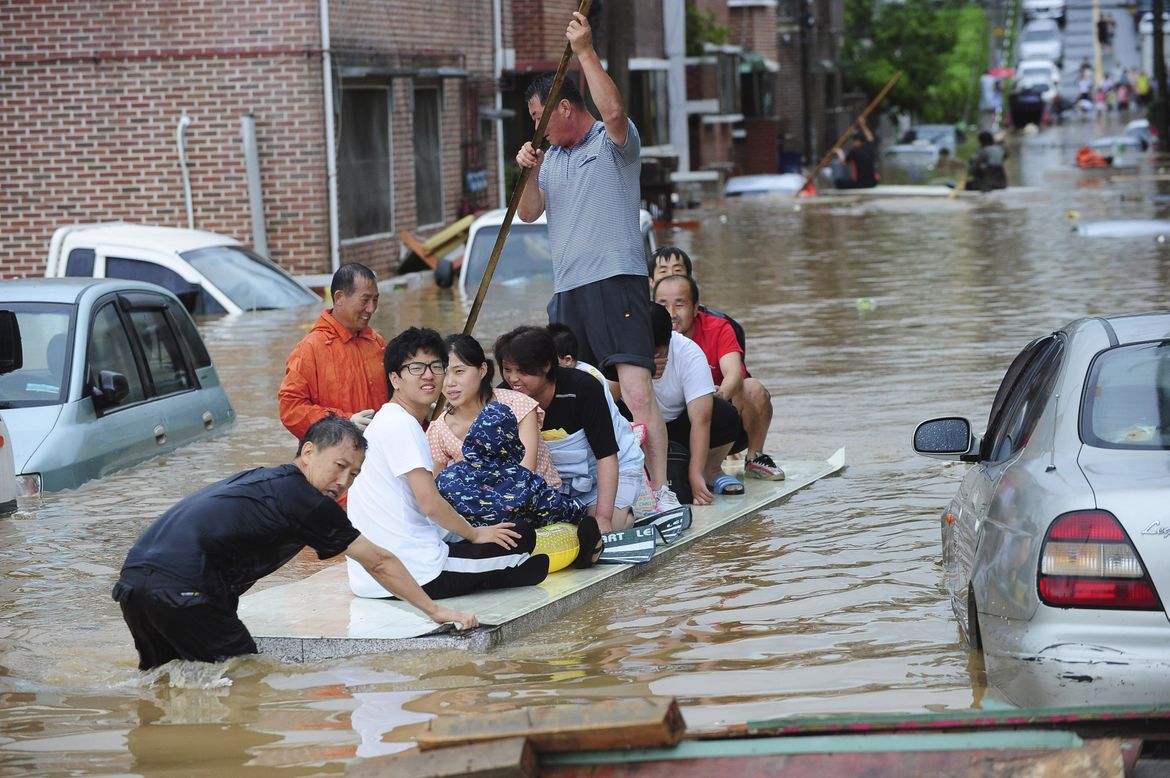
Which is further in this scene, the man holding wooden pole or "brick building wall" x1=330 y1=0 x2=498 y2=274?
"brick building wall" x1=330 y1=0 x2=498 y2=274

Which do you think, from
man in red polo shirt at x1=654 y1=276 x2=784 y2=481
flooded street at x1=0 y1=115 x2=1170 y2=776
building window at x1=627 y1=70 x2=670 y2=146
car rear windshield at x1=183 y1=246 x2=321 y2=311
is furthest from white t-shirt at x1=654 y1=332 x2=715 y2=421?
building window at x1=627 y1=70 x2=670 y2=146

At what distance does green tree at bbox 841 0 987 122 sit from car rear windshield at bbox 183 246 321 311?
43885 mm

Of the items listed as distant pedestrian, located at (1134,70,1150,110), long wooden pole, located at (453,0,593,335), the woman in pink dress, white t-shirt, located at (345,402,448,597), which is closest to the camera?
white t-shirt, located at (345,402,448,597)

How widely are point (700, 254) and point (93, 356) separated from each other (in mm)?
A: 17117

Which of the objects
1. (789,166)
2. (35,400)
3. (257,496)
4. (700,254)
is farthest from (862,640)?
(789,166)

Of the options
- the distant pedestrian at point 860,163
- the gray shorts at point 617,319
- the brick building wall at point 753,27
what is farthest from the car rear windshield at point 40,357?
the brick building wall at point 753,27

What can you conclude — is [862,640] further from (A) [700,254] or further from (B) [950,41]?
(B) [950,41]

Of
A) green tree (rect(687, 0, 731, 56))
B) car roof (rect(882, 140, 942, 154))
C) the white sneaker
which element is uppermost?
green tree (rect(687, 0, 731, 56))

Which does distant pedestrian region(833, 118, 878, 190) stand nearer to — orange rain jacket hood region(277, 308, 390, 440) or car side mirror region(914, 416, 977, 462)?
orange rain jacket hood region(277, 308, 390, 440)

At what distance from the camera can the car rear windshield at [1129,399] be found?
5.05 m

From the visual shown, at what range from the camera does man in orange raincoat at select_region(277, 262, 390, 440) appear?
867 cm

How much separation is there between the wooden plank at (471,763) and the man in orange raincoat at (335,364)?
474 centimetres

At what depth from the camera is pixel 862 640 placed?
6.73 m

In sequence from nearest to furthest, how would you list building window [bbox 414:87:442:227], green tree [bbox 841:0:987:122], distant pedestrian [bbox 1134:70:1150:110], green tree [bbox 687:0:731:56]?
building window [bbox 414:87:442:227]
green tree [bbox 687:0:731:56]
green tree [bbox 841:0:987:122]
distant pedestrian [bbox 1134:70:1150:110]
